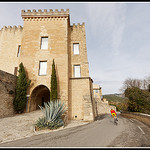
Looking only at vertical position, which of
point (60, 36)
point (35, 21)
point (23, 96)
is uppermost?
point (35, 21)

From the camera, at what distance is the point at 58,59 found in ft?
39.4

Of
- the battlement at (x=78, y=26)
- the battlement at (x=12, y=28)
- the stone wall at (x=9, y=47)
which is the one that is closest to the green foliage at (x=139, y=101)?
the battlement at (x=78, y=26)

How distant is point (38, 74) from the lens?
11.6 meters

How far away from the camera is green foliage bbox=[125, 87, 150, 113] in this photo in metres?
12.4

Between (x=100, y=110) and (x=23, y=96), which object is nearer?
(x=23, y=96)

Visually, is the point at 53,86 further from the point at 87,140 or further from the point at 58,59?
the point at 87,140

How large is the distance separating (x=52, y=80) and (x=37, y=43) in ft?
18.9

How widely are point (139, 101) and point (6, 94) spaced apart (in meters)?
15.9

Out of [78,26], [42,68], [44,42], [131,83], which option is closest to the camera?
[42,68]

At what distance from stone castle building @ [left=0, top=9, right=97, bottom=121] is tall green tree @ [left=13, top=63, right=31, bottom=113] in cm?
55

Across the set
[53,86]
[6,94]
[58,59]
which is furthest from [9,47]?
[53,86]

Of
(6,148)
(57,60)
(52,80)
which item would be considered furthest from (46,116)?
(57,60)

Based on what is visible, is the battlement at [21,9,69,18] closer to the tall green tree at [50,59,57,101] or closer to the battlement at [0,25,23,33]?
the battlement at [0,25,23,33]

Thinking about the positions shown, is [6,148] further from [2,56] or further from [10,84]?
[2,56]
